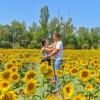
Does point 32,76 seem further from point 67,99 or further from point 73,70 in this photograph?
point 73,70

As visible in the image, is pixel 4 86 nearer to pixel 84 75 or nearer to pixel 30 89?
pixel 30 89

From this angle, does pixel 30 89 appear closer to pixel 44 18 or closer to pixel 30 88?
pixel 30 88

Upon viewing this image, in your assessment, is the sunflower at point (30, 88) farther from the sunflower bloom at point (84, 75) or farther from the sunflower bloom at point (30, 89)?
the sunflower bloom at point (84, 75)

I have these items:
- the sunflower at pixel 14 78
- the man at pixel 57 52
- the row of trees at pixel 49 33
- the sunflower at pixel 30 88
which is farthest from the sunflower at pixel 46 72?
the row of trees at pixel 49 33

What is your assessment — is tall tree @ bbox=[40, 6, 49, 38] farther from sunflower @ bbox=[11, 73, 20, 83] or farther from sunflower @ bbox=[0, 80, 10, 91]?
sunflower @ bbox=[0, 80, 10, 91]

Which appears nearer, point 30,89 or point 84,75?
point 30,89

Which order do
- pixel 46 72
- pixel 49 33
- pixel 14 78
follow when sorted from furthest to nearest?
pixel 49 33 < pixel 46 72 < pixel 14 78

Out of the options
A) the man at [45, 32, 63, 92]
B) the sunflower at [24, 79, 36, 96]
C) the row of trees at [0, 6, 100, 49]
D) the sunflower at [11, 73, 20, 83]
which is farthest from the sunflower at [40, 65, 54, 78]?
the row of trees at [0, 6, 100, 49]

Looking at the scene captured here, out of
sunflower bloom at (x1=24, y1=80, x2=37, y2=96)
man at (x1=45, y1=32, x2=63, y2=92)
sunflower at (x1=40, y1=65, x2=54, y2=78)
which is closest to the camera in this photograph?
sunflower bloom at (x1=24, y1=80, x2=37, y2=96)

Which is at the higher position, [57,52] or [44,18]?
[44,18]

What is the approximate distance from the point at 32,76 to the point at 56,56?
15.7 feet

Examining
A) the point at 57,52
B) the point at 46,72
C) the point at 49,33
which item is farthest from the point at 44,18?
the point at 46,72

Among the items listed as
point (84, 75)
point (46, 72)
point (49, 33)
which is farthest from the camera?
point (49, 33)

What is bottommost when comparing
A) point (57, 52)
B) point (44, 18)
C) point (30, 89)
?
point (30, 89)
